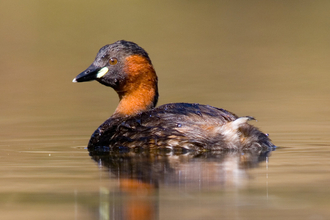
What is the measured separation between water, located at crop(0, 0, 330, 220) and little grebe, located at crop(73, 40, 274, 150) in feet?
1.03

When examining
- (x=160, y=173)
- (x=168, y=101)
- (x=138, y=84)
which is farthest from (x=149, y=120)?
(x=168, y=101)

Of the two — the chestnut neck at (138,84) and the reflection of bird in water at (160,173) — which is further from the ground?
the chestnut neck at (138,84)

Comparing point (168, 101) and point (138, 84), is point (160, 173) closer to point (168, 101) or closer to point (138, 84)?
point (138, 84)

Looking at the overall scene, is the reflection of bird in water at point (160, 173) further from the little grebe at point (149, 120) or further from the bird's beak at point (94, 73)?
the bird's beak at point (94, 73)

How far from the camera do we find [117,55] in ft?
29.5

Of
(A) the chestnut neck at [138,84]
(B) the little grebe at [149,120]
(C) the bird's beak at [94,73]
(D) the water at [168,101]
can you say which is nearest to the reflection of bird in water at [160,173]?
(D) the water at [168,101]

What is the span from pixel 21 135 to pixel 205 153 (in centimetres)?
306

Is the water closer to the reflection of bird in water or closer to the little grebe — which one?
the reflection of bird in water

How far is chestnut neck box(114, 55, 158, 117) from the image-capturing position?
891 cm

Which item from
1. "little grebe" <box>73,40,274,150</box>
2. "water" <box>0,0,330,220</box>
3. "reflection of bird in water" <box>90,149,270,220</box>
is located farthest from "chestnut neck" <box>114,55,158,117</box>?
"reflection of bird in water" <box>90,149,270,220</box>

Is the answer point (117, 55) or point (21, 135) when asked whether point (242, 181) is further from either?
point (21, 135)

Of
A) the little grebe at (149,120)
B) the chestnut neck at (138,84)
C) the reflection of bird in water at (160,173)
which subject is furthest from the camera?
the chestnut neck at (138,84)

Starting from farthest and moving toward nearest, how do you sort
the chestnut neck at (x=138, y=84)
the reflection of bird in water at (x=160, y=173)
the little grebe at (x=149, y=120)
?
1. the chestnut neck at (x=138, y=84)
2. the little grebe at (x=149, y=120)
3. the reflection of bird in water at (x=160, y=173)

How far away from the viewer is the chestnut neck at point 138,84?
8.91 metres
